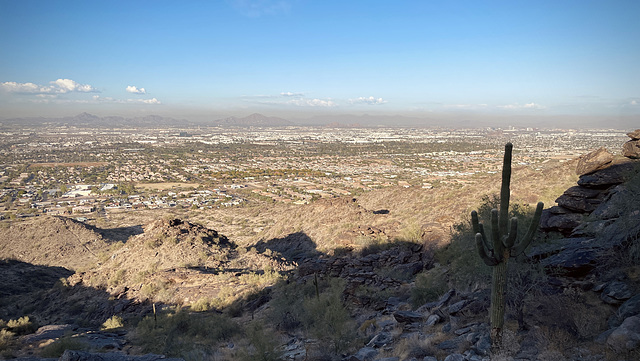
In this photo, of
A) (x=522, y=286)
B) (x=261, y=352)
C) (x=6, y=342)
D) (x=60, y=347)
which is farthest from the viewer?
(x=6, y=342)

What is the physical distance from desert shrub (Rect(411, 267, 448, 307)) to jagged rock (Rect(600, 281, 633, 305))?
20.6 ft

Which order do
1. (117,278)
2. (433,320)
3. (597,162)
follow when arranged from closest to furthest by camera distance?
(433,320), (597,162), (117,278)

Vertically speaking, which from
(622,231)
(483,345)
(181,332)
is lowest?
(181,332)

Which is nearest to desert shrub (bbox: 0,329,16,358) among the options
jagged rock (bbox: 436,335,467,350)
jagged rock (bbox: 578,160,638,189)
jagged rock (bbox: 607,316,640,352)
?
jagged rock (bbox: 436,335,467,350)

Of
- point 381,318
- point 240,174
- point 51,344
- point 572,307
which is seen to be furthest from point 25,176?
point 572,307

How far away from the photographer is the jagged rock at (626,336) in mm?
6723

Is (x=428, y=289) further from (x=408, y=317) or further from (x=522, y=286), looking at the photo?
(x=522, y=286)

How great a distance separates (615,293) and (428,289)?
6.99 m

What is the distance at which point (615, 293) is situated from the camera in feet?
28.7

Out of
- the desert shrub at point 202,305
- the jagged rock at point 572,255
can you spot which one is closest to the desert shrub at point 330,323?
the desert shrub at point 202,305

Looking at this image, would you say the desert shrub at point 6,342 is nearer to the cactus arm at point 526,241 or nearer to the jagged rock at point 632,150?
the cactus arm at point 526,241

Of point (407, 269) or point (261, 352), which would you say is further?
point (407, 269)

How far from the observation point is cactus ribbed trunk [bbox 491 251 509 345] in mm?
8383

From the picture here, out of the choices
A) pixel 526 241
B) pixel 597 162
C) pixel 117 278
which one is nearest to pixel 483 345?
pixel 526 241
